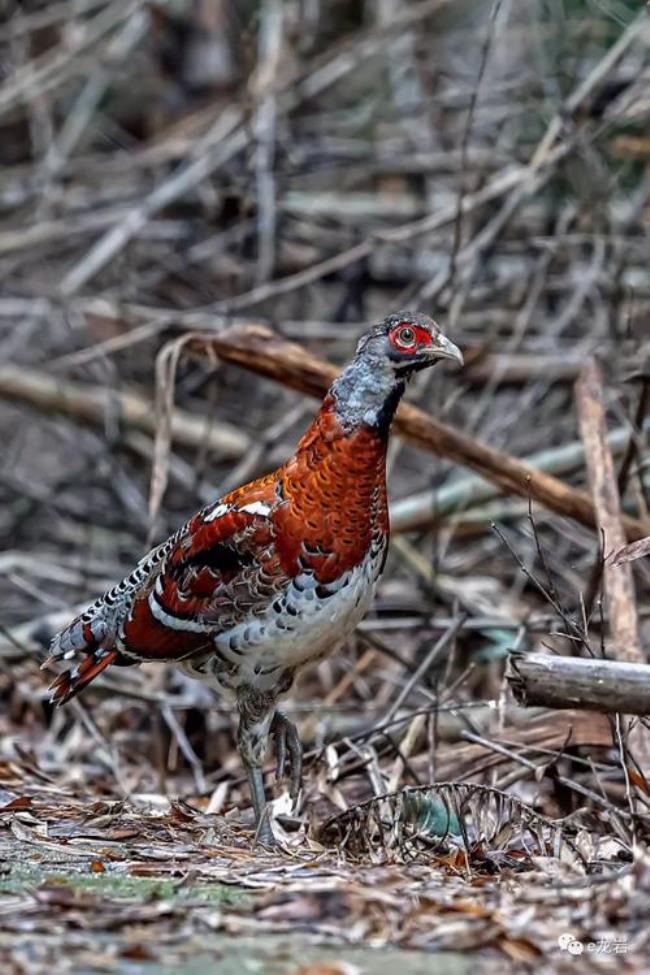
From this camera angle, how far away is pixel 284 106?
9047mm

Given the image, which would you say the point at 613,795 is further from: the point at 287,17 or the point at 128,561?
the point at 287,17

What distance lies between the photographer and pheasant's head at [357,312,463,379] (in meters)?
4.61

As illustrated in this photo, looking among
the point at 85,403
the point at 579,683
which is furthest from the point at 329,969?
the point at 85,403

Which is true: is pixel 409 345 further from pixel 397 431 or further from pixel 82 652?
pixel 82 652

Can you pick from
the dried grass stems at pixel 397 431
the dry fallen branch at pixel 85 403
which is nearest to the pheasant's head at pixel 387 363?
the dried grass stems at pixel 397 431

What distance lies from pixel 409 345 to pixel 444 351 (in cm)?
12

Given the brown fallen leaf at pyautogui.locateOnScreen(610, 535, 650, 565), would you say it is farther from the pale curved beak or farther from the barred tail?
the barred tail

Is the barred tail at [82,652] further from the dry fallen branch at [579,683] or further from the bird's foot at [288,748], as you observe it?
the dry fallen branch at [579,683]

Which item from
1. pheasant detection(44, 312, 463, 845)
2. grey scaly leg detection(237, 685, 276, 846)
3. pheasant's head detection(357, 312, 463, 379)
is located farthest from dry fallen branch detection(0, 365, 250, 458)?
pheasant's head detection(357, 312, 463, 379)

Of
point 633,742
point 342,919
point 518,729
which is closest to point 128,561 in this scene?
point 518,729

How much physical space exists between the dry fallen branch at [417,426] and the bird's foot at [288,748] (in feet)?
4.41

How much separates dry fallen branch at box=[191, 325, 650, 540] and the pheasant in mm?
949

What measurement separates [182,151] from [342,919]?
23.1 ft

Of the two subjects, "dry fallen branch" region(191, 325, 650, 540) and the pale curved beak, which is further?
"dry fallen branch" region(191, 325, 650, 540)
